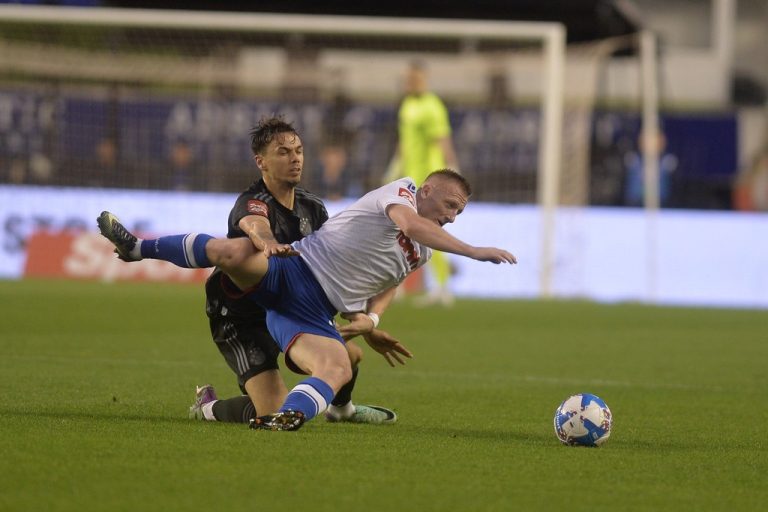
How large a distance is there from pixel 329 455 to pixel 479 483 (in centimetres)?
76

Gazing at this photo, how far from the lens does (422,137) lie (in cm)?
1623

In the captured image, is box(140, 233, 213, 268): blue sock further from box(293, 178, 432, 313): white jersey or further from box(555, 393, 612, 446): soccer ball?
box(555, 393, 612, 446): soccer ball

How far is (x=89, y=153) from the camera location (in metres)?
19.7

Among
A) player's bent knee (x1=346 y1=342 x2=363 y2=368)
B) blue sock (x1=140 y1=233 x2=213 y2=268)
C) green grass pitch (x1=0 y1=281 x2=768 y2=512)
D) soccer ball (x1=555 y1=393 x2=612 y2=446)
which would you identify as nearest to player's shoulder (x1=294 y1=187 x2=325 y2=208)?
blue sock (x1=140 y1=233 x2=213 y2=268)

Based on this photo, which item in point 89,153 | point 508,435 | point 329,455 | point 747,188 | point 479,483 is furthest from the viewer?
point 747,188

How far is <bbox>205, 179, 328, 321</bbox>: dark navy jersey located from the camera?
6.70 metres

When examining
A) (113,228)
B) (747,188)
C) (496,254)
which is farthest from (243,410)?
(747,188)

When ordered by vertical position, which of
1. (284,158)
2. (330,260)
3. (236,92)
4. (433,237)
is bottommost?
(330,260)

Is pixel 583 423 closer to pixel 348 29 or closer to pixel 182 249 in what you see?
pixel 182 249

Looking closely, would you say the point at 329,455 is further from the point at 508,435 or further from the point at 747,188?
the point at 747,188

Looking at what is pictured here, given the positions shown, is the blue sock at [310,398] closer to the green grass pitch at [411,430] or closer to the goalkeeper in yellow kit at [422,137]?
the green grass pitch at [411,430]

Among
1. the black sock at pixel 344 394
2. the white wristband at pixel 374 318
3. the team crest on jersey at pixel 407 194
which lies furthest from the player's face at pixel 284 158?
the black sock at pixel 344 394

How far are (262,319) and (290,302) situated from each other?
0.46 metres

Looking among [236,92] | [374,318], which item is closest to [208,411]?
[374,318]
